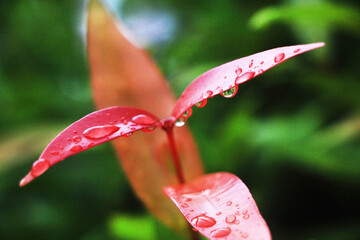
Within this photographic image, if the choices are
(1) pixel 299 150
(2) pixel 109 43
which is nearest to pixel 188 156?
(2) pixel 109 43

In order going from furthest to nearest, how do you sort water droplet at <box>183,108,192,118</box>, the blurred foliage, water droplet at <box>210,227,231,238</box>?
1. the blurred foliage
2. water droplet at <box>183,108,192,118</box>
3. water droplet at <box>210,227,231,238</box>

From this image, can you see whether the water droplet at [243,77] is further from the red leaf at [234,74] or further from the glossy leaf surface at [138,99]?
the glossy leaf surface at [138,99]

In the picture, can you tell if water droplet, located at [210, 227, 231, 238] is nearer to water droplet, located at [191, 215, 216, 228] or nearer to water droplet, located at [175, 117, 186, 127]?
water droplet, located at [191, 215, 216, 228]

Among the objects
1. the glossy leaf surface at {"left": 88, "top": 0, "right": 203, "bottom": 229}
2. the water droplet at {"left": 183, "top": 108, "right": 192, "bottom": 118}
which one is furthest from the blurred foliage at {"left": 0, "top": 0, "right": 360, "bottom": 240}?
the water droplet at {"left": 183, "top": 108, "right": 192, "bottom": 118}

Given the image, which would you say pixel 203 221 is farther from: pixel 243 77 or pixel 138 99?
pixel 138 99

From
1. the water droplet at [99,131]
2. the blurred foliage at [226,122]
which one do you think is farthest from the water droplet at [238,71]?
the blurred foliage at [226,122]

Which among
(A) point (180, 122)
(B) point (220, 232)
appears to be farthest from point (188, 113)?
(B) point (220, 232)
